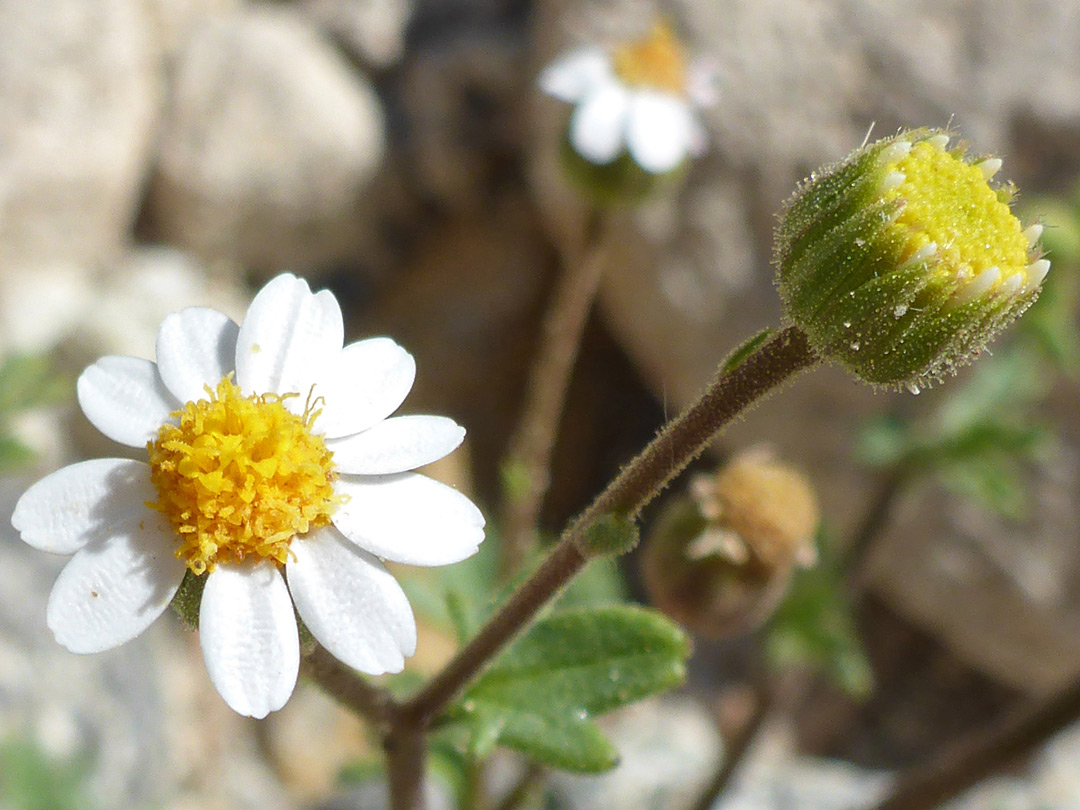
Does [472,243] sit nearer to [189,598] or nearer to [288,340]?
[288,340]

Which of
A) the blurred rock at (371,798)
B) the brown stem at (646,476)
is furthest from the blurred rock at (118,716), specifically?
the brown stem at (646,476)

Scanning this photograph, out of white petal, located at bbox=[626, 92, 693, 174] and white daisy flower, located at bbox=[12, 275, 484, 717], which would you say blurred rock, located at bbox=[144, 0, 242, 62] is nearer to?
white petal, located at bbox=[626, 92, 693, 174]

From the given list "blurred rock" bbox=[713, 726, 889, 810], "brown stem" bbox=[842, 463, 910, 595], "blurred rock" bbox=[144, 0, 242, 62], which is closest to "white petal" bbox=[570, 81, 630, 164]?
"brown stem" bbox=[842, 463, 910, 595]

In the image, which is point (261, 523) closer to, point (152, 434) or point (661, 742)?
point (152, 434)

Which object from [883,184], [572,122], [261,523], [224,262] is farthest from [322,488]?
[224,262]

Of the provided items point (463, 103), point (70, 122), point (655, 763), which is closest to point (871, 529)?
point (655, 763)

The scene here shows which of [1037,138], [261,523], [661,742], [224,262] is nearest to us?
[261,523]
